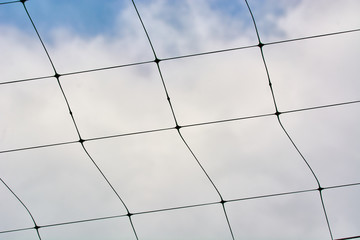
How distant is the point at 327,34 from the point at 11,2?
10077mm

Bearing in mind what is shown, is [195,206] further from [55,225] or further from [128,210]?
[55,225]

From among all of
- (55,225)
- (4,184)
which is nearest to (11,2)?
(4,184)

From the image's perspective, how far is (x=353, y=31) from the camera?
13.1 meters

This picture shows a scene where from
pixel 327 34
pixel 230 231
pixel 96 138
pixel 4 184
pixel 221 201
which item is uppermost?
pixel 327 34

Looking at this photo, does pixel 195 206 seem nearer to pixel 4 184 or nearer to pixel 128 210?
pixel 128 210

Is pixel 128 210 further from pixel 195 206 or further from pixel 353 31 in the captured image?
pixel 353 31

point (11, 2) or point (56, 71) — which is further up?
point (11, 2)

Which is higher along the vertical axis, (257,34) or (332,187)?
(257,34)

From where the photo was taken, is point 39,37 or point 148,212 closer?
point 39,37

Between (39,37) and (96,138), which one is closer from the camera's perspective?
(39,37)

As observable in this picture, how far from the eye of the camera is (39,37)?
12336 mm

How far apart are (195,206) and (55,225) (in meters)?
4.83

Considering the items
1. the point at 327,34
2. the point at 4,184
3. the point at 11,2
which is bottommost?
the point at 4,184

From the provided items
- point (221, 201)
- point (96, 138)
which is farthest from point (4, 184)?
point (221, 201)
